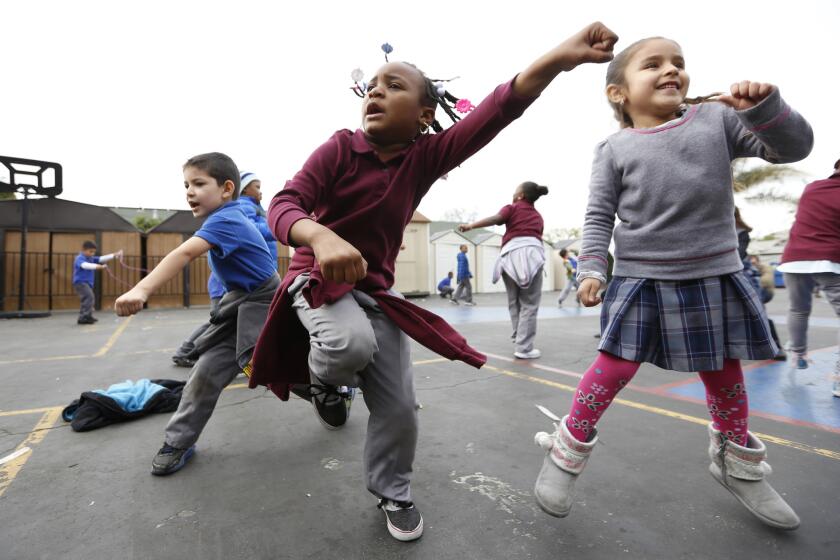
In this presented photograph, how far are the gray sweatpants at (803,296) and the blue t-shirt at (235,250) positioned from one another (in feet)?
13.1

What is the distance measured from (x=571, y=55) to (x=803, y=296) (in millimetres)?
3663

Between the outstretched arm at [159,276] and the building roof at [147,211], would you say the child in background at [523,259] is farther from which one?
the building roof at [147,211]

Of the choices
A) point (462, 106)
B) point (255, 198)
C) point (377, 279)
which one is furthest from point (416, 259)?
point (377, 279)

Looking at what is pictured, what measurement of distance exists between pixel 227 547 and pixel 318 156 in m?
1.35

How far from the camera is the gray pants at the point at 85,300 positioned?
355 inches

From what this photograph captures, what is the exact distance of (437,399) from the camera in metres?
3.15

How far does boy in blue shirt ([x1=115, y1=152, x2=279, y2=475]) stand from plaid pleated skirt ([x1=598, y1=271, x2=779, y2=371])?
1728 mm

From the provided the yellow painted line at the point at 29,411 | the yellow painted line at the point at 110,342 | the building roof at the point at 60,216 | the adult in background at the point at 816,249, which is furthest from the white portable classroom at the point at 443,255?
the yellow painted line at the point at 29,411

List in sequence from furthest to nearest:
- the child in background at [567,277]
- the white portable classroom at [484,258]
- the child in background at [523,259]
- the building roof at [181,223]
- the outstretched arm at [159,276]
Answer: the white portable classroom at [484,258], the building roof at [181,223], the child in background at [567,277], the child in background at [523,259], the outstretched arm at [159,276]

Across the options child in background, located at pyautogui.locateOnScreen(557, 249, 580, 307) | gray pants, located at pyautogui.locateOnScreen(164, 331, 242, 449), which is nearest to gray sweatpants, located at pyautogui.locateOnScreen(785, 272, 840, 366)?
child in background, located at pyautogui.locateOnScreen(557, 249, 580, 307)

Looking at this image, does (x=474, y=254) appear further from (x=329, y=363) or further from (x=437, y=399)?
(x=329, y=363)

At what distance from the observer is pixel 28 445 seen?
2.39 metres

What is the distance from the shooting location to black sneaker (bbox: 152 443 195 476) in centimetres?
201

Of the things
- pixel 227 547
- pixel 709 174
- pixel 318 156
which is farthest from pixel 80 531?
pixel 709 174
